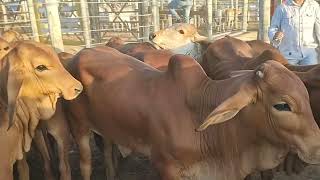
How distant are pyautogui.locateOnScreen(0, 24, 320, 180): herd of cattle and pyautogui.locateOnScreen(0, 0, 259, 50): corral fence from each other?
135 inches

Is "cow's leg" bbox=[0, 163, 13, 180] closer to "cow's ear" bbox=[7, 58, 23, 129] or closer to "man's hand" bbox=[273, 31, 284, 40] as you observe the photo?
"cow's ear" bbox=[7, 58, 23, 129]

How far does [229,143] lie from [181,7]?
9721 millimetres

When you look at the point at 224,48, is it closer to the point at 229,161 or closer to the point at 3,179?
the point at 229,161

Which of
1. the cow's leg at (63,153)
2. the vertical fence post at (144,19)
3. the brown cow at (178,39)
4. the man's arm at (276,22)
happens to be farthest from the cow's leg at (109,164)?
the vertical fence post at (144,19)

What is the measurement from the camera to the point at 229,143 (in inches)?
112

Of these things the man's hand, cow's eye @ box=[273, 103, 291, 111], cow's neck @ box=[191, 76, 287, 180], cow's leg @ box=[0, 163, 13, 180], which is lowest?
cow's leg @ box=[0, 163, 13, 180]

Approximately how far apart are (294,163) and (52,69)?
1941mm

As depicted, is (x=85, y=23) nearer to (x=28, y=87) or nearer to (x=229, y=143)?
(x=28, y=87)

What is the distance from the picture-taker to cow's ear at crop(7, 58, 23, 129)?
3.04 meters

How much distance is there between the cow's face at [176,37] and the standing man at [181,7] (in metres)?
5.49

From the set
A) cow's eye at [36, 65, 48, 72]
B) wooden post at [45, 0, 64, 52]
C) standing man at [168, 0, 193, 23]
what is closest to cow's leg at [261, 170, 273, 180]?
cow's eye at [36, 65, 48, 72]

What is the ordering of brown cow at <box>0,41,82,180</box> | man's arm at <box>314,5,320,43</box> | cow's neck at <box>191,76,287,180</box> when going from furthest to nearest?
1. man's arm at <box>314,5,320,43</box>
2. brown cow at <box>0,41,82,180</box>
3. cow's neck at <box>191,76,287,180</box>

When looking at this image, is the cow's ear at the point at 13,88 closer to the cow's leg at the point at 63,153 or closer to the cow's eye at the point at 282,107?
the cow's leg at the point at 63,153

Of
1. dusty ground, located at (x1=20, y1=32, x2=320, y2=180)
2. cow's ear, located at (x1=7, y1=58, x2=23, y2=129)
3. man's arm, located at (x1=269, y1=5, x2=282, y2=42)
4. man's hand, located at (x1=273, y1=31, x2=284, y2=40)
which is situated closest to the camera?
cow's ear, located at (x1=7, y1=58, x2=23, y2=129)
